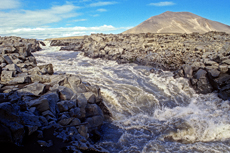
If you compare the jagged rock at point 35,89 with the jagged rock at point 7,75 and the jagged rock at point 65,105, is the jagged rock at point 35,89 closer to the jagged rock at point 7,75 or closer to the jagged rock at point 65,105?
the jagged rock at point 65,105

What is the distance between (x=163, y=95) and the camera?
11.9 meters

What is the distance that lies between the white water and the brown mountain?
208ft

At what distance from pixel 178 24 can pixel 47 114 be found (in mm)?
78559

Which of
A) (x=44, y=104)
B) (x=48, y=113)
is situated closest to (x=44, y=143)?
(x=48, y=113)

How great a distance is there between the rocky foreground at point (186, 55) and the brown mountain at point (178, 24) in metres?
46.8

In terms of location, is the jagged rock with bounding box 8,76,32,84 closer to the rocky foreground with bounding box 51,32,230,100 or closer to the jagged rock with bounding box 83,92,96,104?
the jagged rock with bounding box 83,92,96,104

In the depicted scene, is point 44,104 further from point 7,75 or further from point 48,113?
point 7,75

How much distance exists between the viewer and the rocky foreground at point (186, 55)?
11672 mm

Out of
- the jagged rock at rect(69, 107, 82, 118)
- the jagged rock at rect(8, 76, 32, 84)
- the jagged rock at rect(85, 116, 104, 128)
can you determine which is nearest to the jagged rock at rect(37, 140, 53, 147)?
the jagged rock at rect(69, 107, 82, 118)

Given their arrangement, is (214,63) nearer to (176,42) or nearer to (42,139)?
(176,42)

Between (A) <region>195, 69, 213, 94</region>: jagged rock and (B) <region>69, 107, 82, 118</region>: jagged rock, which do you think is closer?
(B) <region>69, 107, 82, 118</region>: jagged rock

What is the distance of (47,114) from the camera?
5.97 meters

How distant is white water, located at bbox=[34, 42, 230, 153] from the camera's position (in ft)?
22.2

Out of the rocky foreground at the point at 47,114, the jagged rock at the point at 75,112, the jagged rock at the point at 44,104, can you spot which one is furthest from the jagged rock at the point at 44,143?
A: the jagged rock at the point at 75,112
